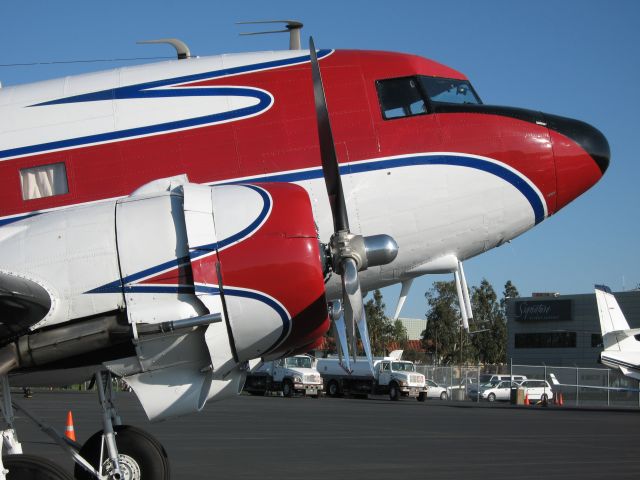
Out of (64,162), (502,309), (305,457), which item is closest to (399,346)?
(502,309)

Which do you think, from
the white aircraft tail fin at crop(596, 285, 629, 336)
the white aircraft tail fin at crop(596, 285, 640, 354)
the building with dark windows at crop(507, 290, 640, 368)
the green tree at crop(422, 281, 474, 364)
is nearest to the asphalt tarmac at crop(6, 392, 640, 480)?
the white aircraft tail fin at crop(596, 285, 640, 354)

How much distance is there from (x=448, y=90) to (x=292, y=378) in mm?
40166

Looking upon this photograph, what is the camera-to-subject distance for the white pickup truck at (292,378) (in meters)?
50.3

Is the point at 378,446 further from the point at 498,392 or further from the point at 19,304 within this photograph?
the point at 498,392

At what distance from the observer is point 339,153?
416 inches

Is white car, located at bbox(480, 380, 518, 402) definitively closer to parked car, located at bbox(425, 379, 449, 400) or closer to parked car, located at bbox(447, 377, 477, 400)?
parked car, located at bbox(447, 377, 477, 400)

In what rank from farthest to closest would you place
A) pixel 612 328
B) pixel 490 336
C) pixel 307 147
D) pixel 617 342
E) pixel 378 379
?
pixel 490 336
pixel 378 379
pixel 612 328
pixel 617 342
pixel 307 147

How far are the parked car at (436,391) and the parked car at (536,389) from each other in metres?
5.37

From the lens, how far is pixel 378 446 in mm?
18969

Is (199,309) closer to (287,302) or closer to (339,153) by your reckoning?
(287,302)

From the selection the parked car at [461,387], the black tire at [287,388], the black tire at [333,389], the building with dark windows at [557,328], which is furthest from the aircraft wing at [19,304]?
the building with dark windows at [557,328]

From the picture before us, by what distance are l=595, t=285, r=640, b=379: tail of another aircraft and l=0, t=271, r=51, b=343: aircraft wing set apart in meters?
41.5

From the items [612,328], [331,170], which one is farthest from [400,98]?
[612,328]

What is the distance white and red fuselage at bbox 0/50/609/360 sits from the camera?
1024 centimetres
